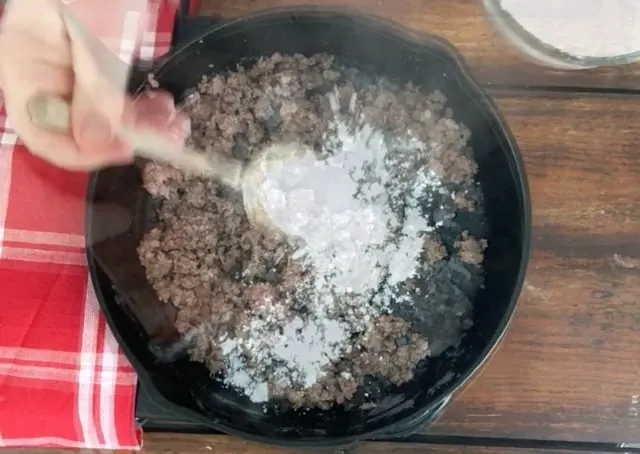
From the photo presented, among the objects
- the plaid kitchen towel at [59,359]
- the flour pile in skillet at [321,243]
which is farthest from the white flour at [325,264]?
the plaid kitchen towel at [59,359]

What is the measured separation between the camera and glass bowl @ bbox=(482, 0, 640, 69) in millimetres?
724

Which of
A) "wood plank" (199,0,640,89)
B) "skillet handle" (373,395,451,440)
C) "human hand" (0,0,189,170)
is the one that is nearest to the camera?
"human hand" (0,0,189,170)

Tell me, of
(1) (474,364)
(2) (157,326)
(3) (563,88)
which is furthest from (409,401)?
(3) (563,88)

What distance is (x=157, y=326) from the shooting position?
73 centimetres

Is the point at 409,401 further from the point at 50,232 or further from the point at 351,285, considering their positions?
the point at 50,232

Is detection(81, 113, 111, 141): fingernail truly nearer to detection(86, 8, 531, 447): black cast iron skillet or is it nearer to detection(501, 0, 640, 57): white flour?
detection(86, 8, 531, 447): black cast iron skillet

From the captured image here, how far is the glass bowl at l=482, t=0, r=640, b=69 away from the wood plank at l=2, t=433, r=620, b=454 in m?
0.36

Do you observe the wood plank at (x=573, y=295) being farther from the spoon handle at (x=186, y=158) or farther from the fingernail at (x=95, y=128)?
the fingernail at (x=95, y=128)

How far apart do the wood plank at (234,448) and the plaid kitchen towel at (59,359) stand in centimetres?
2

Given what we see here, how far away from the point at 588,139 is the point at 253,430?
424mm

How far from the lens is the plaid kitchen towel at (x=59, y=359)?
0.73 m

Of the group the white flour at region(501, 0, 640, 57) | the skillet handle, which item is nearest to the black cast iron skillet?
the skillet handle

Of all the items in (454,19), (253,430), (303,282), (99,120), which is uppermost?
(454,19)

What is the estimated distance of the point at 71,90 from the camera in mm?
591
